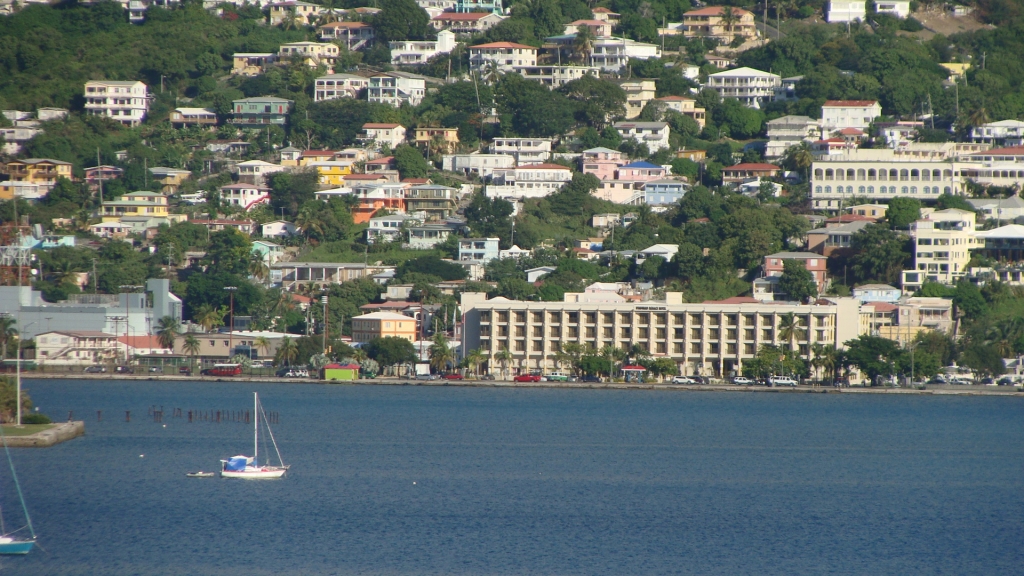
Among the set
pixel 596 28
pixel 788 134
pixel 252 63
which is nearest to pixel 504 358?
pixel 788 134

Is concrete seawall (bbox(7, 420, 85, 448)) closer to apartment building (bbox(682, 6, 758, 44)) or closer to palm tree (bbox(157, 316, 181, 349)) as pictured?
palm tree (bbox(157, 316, 181, 349))

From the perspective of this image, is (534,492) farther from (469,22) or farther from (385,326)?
(469,22)

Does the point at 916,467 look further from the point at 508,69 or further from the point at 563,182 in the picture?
the point at 508,69

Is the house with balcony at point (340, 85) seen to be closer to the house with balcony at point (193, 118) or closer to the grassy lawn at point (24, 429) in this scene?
the house with balcony at point (193, 118)

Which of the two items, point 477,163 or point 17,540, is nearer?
point 17,540

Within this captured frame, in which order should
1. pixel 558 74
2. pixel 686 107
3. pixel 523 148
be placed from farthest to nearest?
pixel 558 74 < pixel 686 107 < pixel 523 148

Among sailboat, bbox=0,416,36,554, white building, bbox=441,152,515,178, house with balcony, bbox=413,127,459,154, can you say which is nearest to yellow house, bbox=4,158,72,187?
house with balcony, bbox=413,127,459,154

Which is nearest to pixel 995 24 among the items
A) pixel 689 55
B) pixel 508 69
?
pixel 689 55
